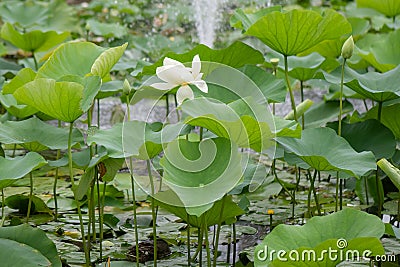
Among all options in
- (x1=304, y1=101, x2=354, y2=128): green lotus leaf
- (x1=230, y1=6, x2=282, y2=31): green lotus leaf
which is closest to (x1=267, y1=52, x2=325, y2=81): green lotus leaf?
(x1=304, y1=101, x2=354, y2=128): green lotus leaf

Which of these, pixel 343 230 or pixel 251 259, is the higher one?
pixel 343 230

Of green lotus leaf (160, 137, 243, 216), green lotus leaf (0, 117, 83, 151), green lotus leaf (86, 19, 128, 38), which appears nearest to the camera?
green lotus leaf (160, 137, 243, 216)

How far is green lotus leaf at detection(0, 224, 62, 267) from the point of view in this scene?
1.33 meters

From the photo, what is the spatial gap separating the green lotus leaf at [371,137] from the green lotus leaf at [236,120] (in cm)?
41

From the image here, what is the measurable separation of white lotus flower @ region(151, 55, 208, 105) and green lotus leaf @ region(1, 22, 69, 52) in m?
1.39

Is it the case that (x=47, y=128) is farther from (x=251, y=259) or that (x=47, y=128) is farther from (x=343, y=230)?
(x=343, y=230)

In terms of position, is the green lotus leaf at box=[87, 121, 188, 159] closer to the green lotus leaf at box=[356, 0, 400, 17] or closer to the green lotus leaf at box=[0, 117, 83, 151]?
the green lotus leaf at box=[0, 117, 83, 151]

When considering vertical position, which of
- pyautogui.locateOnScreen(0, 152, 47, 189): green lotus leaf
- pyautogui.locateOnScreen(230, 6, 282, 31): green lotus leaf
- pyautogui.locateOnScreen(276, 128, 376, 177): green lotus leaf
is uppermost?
pyautogui.locateOnScreen(230, 6, 282, 31): green lotus leaf

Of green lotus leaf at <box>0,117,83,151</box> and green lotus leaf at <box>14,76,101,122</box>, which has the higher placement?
green lotus leaf at <box>14,76,101,122</box>

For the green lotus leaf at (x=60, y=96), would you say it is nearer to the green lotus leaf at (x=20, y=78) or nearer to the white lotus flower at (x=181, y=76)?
the white lotus flower at (x=181, y=76)

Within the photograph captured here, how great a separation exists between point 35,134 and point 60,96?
0.32 m

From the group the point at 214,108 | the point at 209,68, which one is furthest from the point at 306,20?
the point at 214,108

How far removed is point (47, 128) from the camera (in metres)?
1.76

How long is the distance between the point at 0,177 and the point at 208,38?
3337mm
